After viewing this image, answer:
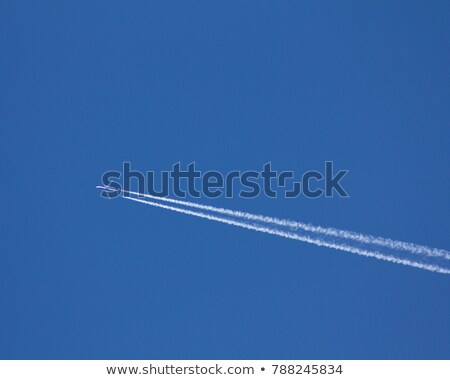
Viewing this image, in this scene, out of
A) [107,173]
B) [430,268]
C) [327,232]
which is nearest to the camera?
[430,268]

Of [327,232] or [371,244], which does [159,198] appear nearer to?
[327,232]

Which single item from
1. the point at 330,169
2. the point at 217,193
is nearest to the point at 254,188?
the point at 217,193

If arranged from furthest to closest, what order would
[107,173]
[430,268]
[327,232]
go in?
[107,173], [327,232], [430,268]
